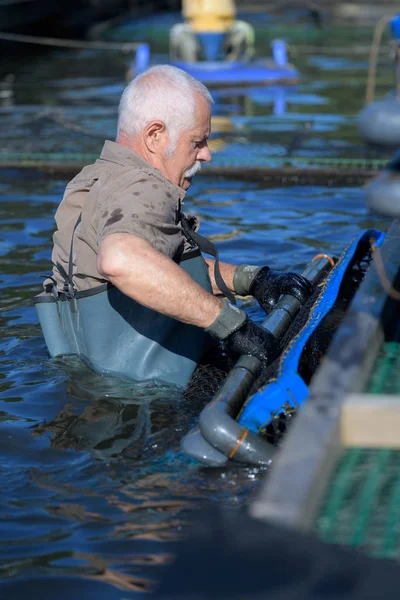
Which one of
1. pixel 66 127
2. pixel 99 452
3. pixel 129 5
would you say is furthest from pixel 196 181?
pixel 129 5

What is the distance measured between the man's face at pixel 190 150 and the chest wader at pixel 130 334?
0.25m

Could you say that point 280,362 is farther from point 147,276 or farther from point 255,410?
point 147,276

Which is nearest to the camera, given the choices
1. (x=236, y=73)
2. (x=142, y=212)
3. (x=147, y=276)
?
(x=147, y=276)

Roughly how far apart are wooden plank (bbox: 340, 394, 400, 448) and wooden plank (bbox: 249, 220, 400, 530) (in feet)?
0.12

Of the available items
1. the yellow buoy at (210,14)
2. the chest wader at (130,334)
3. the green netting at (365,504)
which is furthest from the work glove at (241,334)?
the yellow buoy at (210,14)

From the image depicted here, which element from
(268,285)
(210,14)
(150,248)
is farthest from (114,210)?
(210,14)

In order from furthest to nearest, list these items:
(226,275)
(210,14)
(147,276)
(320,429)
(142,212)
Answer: (210,14) < (226,275) < (142,212) < (147,276) < (320,429)

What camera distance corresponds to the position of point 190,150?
4.13m

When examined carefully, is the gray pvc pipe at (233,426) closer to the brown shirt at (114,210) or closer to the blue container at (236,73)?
the brown shirt at (114,210)

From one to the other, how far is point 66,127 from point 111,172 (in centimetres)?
658

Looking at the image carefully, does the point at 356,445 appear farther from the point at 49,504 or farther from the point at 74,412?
the point at 74,412

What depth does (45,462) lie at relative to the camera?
143 inches

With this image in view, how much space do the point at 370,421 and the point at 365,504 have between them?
0.21 metres

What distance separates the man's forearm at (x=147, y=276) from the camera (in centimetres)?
356
